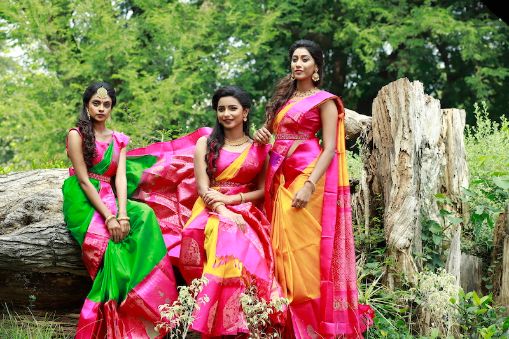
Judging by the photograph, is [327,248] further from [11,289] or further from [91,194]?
[11,289]

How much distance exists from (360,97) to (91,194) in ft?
34.5

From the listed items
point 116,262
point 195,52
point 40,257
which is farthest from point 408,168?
point 195,52

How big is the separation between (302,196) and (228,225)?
0.47 m

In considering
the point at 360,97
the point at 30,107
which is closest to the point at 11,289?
the point at 30,107

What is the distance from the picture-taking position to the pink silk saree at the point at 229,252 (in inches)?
149

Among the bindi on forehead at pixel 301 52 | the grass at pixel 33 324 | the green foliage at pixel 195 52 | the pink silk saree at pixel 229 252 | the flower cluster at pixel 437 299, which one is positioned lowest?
the grass at pixel 33 324

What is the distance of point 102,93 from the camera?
4.32 m

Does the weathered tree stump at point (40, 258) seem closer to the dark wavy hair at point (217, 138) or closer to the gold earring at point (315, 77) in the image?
the dark wavy hair at point (217, 138)

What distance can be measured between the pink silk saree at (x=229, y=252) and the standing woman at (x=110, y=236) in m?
0.24

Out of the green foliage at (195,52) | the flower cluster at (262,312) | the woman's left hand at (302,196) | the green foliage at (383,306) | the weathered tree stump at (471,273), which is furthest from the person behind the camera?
the green foliage at (195,52)

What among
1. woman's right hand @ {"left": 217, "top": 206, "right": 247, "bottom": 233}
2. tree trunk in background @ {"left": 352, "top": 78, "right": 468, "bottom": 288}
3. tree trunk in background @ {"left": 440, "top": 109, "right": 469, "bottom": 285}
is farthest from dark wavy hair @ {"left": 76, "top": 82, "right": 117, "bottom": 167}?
tree trunk in background @ {"left": 440, "top": 109, "right": 469, "bottom": 285}

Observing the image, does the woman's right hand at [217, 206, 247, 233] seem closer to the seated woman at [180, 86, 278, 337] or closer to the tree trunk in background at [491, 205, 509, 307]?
the seated woman at [180, 86, 278, 337]

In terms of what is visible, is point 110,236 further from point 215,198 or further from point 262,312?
point 262,312

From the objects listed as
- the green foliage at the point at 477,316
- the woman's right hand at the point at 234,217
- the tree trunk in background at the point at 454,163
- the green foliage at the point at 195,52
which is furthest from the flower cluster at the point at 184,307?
the green foliage at the point at 195,52
